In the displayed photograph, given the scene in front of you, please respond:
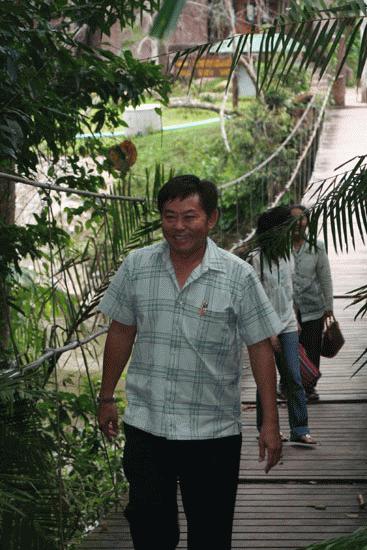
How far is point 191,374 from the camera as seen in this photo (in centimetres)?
314

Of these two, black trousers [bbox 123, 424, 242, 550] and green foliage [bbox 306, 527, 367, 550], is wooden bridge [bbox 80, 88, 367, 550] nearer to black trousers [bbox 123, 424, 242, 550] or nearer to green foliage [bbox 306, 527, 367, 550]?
black trousers [bbox 123, 424, 242, 550]

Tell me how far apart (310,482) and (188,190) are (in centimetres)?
249

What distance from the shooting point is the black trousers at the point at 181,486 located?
Result: 315 centimetres

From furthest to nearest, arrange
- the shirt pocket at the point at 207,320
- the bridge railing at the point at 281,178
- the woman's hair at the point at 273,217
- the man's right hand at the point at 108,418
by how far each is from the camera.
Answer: the bridge railing at the point at 281,178
the woman's hair at the point at 273,217
the man's right hand at the point at 108,418
the shirt pocket at the point at 207,320

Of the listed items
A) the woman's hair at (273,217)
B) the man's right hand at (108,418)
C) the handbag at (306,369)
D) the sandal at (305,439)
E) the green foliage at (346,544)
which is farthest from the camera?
the handbag at (306,369)

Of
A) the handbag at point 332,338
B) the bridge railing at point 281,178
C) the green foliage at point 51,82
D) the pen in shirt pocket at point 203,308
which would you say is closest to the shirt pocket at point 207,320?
the pen in shirt pocket at point 203,308

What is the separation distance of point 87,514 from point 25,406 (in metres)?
2.07

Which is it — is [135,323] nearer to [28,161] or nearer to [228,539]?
[228,539]

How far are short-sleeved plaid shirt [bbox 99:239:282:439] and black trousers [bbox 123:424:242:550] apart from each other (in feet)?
0.16

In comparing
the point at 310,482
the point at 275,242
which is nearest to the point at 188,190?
the point at 275,242

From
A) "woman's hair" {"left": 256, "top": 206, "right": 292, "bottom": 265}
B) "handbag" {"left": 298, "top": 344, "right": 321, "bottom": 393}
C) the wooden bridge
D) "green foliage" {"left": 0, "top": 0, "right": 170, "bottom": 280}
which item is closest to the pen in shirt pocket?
"woman's hair" {"left": 256, "top": 206, "right": 292, "bottom": 265}

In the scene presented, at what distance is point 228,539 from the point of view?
327 centimetres

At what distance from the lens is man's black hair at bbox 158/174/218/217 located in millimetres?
3207

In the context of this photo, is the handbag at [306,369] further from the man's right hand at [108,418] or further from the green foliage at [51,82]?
the man's right hand at [108,418]
